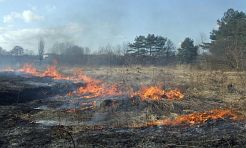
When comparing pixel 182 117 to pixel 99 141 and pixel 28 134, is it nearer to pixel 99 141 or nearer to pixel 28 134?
pixel 99 141

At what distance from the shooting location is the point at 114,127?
1338 cm

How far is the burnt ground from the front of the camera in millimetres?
11078

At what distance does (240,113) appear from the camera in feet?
Result: 47.1

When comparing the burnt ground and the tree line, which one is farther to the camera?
the tree line

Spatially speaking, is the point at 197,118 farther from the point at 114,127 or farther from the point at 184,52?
the point at 184,52

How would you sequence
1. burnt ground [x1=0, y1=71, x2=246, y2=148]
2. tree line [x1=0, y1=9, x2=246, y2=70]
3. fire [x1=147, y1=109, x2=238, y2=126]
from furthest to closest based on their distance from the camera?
1. tree line [x1=0, y1=9, x2=246, y2=70]
2. fire [x1=147, y1=109, x2=238, y2=126]
3. burnt ground [x1=0, y1=71, x2=246, y2=148]

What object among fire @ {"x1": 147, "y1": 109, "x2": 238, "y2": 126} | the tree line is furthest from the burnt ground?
the tree line

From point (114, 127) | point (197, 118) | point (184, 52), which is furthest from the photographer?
point (184, 52)

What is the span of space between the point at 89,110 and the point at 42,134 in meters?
4.40

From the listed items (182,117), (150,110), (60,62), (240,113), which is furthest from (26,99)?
(60,62)

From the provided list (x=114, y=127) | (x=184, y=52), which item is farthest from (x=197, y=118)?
(x=184, y=52)

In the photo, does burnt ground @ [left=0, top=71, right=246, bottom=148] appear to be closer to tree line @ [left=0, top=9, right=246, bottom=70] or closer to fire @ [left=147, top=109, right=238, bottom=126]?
fire @ [left=147, top=109, right=238, bottom=126]

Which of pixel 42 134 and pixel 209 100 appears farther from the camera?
pixel 209 100

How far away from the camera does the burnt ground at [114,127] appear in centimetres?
1108
